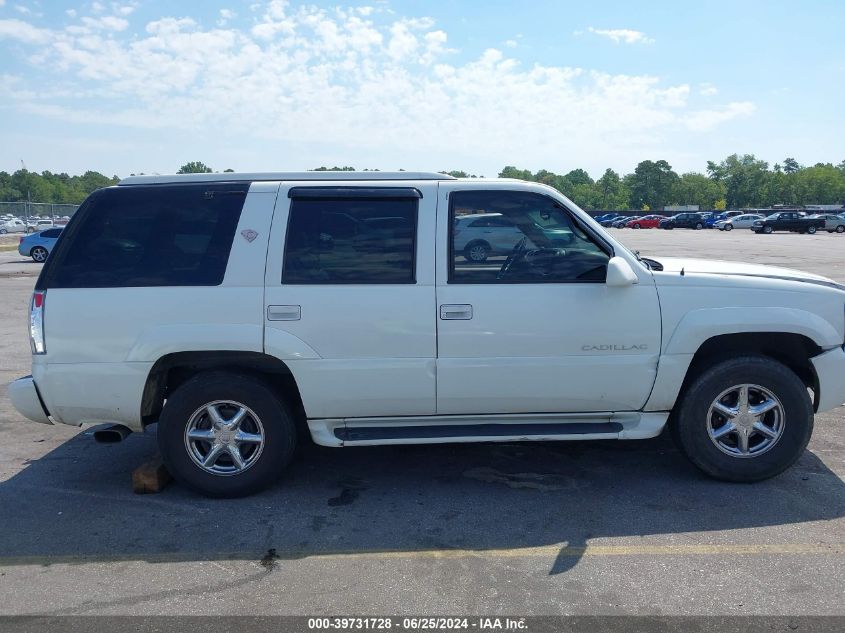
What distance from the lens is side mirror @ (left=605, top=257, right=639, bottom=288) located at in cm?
442

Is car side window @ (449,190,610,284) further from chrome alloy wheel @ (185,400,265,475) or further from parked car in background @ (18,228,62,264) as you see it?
parked car in background @ (18,228,62,264)

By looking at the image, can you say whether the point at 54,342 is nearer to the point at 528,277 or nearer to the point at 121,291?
the point at 121,291

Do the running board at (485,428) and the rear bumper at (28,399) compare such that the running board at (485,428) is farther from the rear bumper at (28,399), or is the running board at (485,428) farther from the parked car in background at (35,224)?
the parked car in background at (35,224)

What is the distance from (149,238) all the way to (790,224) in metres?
61.5

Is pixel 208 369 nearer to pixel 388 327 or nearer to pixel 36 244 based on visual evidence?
pixel 388 327

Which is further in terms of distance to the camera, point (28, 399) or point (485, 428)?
point (485, 428)

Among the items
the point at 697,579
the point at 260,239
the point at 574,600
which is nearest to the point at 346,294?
the point at 260,239

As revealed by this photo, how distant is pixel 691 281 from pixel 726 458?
1184 mm

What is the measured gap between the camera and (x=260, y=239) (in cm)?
458

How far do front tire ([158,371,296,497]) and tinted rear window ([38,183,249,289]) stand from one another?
679 mm

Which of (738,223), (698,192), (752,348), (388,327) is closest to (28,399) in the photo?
(388,327)

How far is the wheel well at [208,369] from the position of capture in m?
4.59

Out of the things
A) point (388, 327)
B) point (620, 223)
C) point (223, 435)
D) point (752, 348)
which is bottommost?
point (223, 435)

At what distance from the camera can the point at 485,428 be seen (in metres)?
4.72
